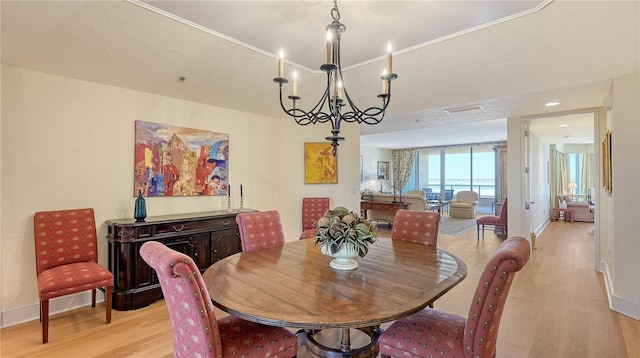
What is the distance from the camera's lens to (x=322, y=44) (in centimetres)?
237

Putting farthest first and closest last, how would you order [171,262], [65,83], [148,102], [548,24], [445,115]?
[445,115] < [148,102] < [65,83] < [548,24] < [171,262]

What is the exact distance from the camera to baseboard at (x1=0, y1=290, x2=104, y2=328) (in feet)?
8.43

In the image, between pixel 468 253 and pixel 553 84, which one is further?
pixel 468 253

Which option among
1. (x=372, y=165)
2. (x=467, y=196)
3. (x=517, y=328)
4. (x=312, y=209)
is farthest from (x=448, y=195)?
(x=517, y=328)

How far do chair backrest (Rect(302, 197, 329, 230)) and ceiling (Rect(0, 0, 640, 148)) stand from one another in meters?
1.80

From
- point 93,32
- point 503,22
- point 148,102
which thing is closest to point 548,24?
point 503,22

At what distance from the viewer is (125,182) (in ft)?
10.7

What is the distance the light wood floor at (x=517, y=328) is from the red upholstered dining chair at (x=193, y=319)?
0.85 metres

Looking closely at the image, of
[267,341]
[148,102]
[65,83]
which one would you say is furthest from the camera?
[148,102]

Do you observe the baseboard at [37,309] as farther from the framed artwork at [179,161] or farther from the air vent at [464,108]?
the air vent at [464,108]

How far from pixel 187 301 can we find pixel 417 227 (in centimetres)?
205

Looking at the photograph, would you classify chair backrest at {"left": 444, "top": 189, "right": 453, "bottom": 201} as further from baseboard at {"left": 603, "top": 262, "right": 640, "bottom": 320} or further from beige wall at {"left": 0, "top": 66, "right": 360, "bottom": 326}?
beige wall at {"left": 0, "top": 66, "right": 360, "bottom": 326}

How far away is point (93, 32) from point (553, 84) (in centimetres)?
420

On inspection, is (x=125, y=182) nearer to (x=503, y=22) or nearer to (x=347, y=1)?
(x=347, y=1)
